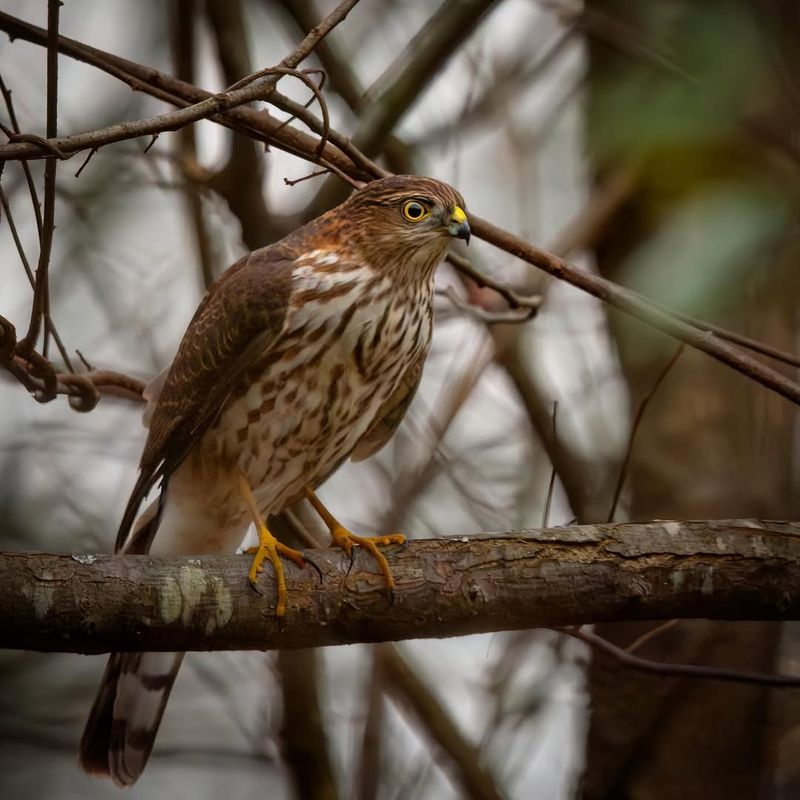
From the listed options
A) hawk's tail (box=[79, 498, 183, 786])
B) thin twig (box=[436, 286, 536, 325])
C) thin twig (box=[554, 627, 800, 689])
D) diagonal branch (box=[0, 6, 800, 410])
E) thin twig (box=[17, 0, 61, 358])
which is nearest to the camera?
thin twig (box=[17, 0, 61, 358])

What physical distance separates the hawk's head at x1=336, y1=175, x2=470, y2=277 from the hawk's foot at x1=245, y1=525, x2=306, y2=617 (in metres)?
1.07

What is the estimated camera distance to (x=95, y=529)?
4.94 meters

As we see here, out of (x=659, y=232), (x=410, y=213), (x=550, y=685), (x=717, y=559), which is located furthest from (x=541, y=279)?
(x=717, y=559)

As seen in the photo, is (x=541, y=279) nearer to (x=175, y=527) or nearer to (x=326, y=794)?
(x=175, y=527)

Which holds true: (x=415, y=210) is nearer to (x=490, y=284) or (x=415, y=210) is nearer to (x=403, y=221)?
(x=403, y=221)

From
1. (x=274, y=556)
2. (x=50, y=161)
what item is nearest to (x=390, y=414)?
(x=274, y=556)

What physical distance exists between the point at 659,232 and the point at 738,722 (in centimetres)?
193

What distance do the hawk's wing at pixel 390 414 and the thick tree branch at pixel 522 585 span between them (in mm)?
965

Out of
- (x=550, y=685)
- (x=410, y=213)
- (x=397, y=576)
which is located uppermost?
(x=410, y=213)

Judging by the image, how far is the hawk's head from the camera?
3664 millimetres

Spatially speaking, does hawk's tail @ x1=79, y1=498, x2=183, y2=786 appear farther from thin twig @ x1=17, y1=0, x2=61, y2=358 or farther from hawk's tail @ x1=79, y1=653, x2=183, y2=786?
thin twig @ x1=17, y1=0, x2=61, y2=358

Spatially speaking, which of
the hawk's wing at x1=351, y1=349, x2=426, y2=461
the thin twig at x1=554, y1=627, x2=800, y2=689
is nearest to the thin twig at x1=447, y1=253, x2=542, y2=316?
the hawk's wing at x1=351, y1=349, x2=426, y2=461

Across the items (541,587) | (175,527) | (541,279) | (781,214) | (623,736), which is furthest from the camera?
(541,279)

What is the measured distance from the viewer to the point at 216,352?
11.8 ft
